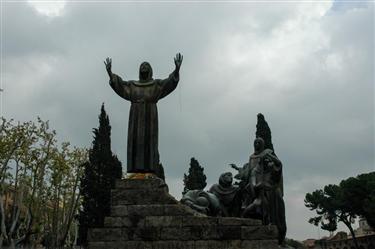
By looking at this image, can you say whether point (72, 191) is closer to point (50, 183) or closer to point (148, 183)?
point (50, 183)

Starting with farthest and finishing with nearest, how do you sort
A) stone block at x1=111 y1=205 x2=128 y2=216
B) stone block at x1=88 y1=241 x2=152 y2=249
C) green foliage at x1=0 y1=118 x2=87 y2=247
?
green foliage at x1=0 y1=118 x2=87 y2=247
stone block at x1=111 y1=205 x2=128 y2=216
stone block at x1=88 y1=241 x2=152 y2=249

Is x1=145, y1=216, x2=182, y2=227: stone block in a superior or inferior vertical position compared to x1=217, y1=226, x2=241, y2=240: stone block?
superior

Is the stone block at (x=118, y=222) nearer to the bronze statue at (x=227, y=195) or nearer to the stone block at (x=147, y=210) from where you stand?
the stone block at (x=147, y=210)

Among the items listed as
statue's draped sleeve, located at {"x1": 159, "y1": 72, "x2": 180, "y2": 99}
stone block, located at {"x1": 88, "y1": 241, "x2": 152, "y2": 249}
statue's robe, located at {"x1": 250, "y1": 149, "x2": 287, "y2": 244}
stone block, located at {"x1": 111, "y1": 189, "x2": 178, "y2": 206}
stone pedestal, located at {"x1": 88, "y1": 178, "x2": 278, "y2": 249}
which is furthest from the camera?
statue's draped sleeve, located at {"x1": 159, "y1": 72, "x2": 180, "y2": 99}

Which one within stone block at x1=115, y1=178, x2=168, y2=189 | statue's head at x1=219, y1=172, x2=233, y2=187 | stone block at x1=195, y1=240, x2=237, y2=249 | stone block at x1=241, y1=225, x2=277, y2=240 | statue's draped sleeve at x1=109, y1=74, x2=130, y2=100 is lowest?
stone block at x1=195, y1=240, x2=237, y2=249

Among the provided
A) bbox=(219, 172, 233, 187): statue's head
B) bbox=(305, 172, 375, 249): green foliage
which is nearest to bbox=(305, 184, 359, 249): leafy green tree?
bbox=(305, 172, 375, 249): green foliage

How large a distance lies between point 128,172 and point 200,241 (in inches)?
106

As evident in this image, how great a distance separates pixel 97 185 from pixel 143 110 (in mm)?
23034

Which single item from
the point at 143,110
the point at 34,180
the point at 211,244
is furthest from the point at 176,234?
the point at 34,180

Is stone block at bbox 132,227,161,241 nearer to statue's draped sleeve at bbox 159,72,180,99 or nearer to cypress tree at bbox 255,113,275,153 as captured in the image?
statue's draped sleeve at bbox 159,72,180,99

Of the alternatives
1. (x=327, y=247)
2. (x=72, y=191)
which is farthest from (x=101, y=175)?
(x=327, y=247)

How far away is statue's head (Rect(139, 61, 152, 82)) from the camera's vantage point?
12539 mm

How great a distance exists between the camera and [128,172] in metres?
11.7

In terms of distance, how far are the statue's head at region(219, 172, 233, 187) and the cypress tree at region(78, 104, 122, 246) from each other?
21817mm
